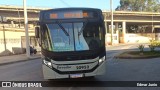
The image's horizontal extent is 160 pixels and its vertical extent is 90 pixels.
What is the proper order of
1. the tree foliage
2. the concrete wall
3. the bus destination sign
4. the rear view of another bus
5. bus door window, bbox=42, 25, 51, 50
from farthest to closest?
the tree foliage, the concrete wall, the bus destination sign, bus door window, bbox=42, 25, 51, 50, the rear view of another bus

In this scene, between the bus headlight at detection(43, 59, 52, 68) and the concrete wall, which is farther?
the concrete wall

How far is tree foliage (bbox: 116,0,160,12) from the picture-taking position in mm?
146375

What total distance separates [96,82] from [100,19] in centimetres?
262

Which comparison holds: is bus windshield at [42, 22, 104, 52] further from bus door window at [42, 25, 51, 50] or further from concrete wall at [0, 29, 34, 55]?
concrete wall at [0, 29, 34, 55]

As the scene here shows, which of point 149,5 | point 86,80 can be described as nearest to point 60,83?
point 86,80

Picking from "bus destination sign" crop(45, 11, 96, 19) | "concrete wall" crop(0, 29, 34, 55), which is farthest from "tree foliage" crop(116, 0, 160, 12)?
"bus destination sign" crop(45, 11, 96, 19)

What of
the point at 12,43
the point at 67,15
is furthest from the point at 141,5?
the point at 67,15

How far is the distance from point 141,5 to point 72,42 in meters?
144

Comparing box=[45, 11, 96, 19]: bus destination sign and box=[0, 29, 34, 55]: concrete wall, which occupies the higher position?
box=[45, 11, 96, 19]: bus destination sign

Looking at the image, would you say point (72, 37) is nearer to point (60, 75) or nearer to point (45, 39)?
point (45, 39)

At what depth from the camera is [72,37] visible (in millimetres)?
12727

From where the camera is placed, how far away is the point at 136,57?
25484mm

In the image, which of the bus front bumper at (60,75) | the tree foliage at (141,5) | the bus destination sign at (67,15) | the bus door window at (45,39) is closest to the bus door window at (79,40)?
the bus destination sign at (67,15)

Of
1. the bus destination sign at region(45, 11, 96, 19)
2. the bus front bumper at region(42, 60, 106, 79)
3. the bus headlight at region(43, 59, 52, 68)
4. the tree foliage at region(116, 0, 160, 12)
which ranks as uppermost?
the tree foliage at region(116, 0, 160, 12)
